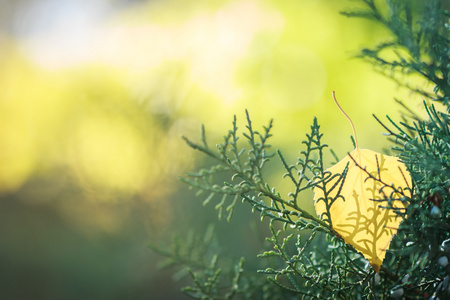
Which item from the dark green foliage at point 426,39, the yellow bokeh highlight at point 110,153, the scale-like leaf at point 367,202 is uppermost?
the yellow bokeh highlight at point 110,153

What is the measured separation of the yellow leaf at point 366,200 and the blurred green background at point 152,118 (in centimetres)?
105

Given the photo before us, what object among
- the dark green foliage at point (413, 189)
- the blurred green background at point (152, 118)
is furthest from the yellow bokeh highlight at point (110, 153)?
the dark green foliage at point (413, 189)

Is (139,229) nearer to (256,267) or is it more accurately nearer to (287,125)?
(287,125)

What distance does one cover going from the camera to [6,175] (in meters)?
2.74

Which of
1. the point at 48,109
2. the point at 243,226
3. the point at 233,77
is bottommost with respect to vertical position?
the point at 243,226

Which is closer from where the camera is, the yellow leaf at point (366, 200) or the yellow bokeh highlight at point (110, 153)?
the yellow leaf at point (366, 200)

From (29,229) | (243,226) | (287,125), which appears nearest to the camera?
(243,226)

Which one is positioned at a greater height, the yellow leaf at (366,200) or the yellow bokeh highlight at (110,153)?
the yellow bokeh highlight at (110,153)

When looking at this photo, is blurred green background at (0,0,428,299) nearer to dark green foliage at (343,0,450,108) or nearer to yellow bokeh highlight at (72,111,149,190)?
yellow bokeh highlight at (72,111,149,190)

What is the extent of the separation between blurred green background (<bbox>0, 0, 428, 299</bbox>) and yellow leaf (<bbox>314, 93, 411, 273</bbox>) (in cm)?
105

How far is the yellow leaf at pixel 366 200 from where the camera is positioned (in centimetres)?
29

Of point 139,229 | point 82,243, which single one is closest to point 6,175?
point 82,243

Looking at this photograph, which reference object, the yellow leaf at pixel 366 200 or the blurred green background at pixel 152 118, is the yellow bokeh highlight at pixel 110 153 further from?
the yellow leaf at pixel 366 200

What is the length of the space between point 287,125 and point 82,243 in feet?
4.19
